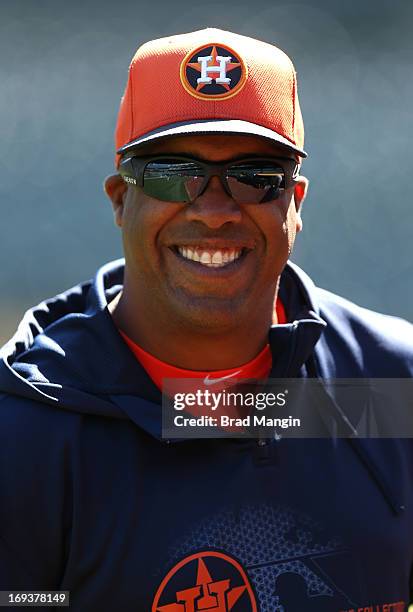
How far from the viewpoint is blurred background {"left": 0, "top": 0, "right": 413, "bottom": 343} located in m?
8.72

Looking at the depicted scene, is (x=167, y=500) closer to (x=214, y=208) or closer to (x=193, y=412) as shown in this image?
(x=193, y=412)

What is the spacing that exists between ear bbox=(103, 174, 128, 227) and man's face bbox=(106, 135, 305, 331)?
154 millimetres

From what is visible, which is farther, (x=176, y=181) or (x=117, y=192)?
(x=117, y=192)

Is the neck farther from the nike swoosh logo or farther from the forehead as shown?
the forehead

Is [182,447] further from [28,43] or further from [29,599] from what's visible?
[28,43]

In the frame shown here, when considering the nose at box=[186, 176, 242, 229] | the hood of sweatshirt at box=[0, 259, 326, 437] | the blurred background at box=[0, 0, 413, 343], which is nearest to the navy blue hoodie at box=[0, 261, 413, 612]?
the hood of sweatshirt at box=[0, 259, 326, 437]

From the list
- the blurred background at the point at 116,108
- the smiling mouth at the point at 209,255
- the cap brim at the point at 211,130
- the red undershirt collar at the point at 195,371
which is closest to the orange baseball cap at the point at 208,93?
the cap brim at the point at 211,130

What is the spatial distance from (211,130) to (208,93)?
14cm

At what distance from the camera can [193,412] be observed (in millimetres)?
2383

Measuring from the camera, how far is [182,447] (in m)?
2.28

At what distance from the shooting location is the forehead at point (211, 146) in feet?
7.54

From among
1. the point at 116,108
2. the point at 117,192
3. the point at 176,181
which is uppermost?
the point at 116,108

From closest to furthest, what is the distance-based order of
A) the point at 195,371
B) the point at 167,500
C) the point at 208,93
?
the point at 167,500
the point at 208,93
the point at 195,371

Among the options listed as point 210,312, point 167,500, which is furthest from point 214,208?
point 167,500
